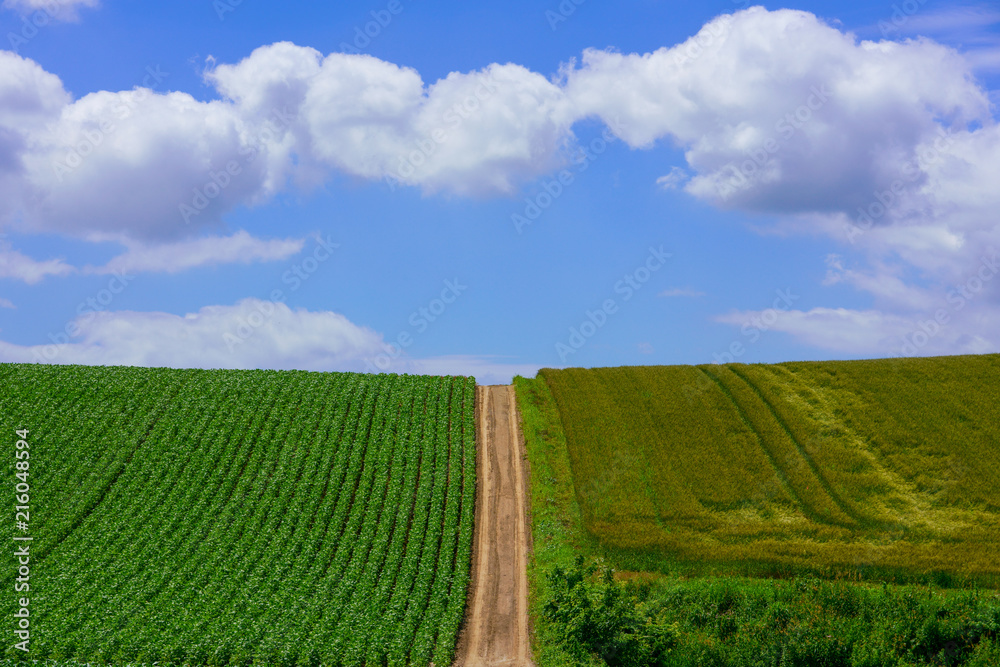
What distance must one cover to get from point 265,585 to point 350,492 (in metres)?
8.15

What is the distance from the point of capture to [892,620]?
25.1m

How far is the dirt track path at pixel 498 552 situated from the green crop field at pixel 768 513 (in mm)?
878

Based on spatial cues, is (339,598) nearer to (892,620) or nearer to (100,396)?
(892,620)

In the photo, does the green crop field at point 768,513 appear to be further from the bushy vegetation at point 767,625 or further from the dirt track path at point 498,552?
the dirt track path at point 498,552

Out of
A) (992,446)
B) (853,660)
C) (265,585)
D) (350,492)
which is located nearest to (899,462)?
(992,446)

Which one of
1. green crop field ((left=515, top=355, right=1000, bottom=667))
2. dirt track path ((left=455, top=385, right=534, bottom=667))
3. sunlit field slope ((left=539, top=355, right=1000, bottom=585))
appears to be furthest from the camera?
sunlit field slope ((left=539, top=355, right=1000, bottom=585))

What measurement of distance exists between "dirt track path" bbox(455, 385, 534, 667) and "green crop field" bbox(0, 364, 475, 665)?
0.88m

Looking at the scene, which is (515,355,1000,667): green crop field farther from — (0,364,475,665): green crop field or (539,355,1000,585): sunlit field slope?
(0,364,475,665): green crop field

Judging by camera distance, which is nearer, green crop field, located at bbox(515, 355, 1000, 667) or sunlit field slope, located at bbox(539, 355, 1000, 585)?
green crop field, located at bbox(515, 355, 1000, 667)

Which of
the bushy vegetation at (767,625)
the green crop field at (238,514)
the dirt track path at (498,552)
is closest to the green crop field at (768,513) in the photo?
the bushy vegetation at (767,625)

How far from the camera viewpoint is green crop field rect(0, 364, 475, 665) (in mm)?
25953

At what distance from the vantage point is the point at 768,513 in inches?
1410

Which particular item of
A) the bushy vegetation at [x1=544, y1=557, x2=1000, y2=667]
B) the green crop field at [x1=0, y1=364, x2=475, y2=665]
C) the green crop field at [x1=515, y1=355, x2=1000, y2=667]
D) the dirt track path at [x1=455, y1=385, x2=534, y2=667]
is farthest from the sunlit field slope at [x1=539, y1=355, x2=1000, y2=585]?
the green crop field at [x1=0, y1=364, x2=475, y2=665]

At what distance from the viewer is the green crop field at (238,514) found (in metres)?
26.0
